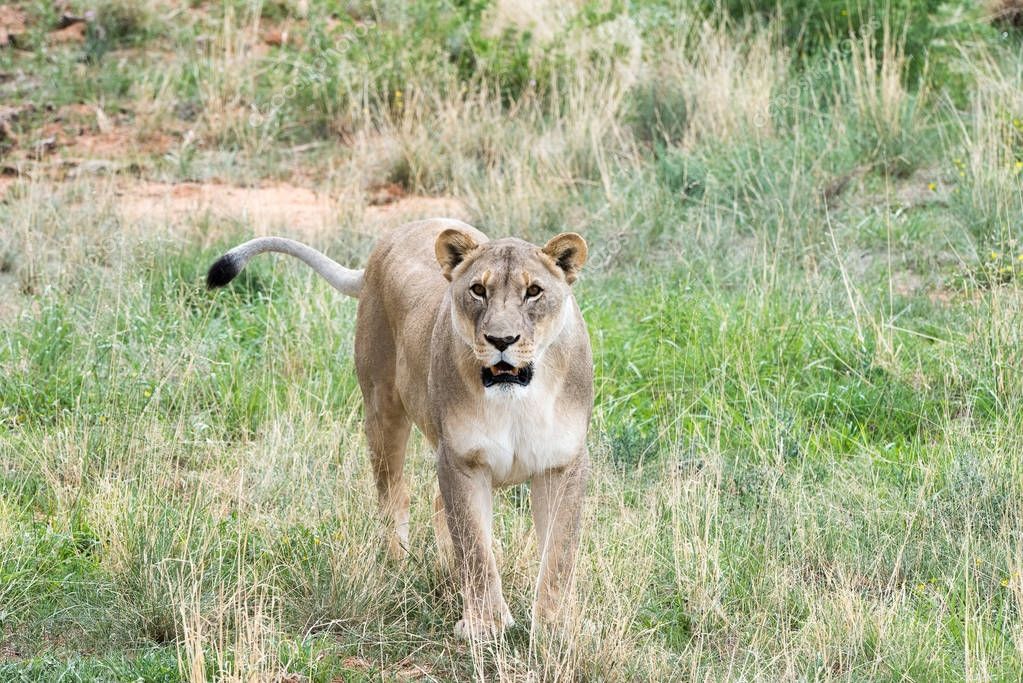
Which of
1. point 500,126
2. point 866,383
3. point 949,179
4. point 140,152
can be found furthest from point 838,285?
point 140,152

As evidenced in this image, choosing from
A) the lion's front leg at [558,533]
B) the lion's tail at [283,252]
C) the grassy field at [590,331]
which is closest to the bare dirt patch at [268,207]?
the grassy field at [590,331]

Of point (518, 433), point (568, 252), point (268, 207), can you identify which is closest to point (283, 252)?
point (568, 252)

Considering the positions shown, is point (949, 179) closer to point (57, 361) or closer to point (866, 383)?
point (866, 383)

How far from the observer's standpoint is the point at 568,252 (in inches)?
168

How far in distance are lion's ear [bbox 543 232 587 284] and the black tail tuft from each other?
1316 millimetres

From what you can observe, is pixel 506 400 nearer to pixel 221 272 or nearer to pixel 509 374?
pixel 509 374

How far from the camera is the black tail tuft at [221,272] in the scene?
16.5ft

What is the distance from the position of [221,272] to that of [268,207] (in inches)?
161

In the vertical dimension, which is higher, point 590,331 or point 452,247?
point 452,247

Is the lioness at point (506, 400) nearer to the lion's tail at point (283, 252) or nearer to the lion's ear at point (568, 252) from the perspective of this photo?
the lion's ear at point (568, 252)

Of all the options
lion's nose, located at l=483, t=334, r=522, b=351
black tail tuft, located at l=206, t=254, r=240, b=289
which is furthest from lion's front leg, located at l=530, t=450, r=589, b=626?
black tail tuft, located at l=206, t=254, r=240, b=289

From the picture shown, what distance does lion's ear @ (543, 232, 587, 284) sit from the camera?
421 centimetres

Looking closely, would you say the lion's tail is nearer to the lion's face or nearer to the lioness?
the lioness

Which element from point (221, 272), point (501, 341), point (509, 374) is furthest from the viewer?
point (221, 272)
